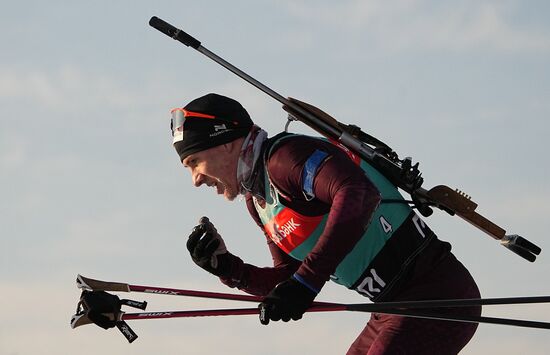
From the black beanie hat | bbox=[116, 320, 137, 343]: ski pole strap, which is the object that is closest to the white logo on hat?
the black beanie hat

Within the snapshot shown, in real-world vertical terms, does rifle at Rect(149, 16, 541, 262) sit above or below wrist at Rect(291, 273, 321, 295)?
above

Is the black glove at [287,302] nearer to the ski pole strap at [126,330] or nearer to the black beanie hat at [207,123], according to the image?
the ski pole strap at [126,330]

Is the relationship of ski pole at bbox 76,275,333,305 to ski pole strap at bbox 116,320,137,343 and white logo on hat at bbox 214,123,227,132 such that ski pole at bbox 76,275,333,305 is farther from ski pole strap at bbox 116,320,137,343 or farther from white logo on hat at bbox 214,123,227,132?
white logo on hat at bbox 214,123,227,132

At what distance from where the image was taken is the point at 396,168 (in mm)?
6480

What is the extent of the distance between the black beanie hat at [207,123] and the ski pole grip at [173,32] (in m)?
0.68

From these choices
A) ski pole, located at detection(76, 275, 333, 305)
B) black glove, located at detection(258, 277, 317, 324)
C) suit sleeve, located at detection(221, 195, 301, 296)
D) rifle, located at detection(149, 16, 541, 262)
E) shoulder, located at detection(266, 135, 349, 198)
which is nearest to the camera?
black glove, located at detection(258, 277, 317, 324)

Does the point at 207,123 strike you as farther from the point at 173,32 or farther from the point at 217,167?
the point at 173,32

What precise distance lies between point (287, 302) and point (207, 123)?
1152mm

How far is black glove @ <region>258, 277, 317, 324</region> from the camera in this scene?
18.5ft

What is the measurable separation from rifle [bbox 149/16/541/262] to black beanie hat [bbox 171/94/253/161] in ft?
1.48

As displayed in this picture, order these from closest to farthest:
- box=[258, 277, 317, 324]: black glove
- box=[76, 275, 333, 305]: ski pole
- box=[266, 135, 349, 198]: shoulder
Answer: box=[258, 277, 317, 324]: black glove, box=[266, 135, 349, 198]: shoulder, box=[76, 275, 333, 305]: ski pole

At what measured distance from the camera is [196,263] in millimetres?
6832

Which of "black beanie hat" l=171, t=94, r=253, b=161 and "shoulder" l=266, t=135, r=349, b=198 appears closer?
"shoulder" l=266, t=135, r=349, b=198

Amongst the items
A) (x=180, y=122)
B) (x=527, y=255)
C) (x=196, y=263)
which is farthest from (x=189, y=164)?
(x=527, y=255)
